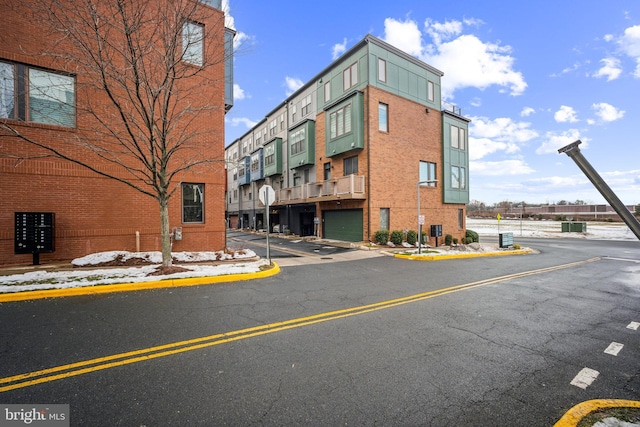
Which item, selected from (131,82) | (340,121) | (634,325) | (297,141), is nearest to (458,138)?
(340,121)

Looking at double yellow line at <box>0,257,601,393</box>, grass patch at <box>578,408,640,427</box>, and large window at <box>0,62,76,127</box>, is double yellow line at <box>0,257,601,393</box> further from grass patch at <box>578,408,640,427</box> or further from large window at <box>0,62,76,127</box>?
large window at <box>0,62,76,127</box>

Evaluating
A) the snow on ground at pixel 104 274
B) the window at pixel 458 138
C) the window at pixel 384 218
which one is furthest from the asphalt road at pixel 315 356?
the window at pixel 458 138

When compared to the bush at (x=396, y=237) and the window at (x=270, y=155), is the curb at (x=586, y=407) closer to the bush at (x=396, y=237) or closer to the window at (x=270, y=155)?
the bush at (x=396, y=237)

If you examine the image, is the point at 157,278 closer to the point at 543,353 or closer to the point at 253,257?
the point at 253,257

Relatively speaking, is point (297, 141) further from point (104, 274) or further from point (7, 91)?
point (104, 274)

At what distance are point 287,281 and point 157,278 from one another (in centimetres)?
369

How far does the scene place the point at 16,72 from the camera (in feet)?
32.0

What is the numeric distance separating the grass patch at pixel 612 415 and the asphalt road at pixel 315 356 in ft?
0.65

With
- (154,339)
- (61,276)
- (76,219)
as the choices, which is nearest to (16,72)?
(76,219)

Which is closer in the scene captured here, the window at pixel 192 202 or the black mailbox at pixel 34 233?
the black mailbox at pixel 34 233

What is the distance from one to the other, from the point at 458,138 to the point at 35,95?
29115 mm

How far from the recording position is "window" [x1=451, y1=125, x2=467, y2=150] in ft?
86.9

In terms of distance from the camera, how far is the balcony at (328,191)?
1995cm

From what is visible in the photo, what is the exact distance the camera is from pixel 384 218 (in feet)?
69.1
